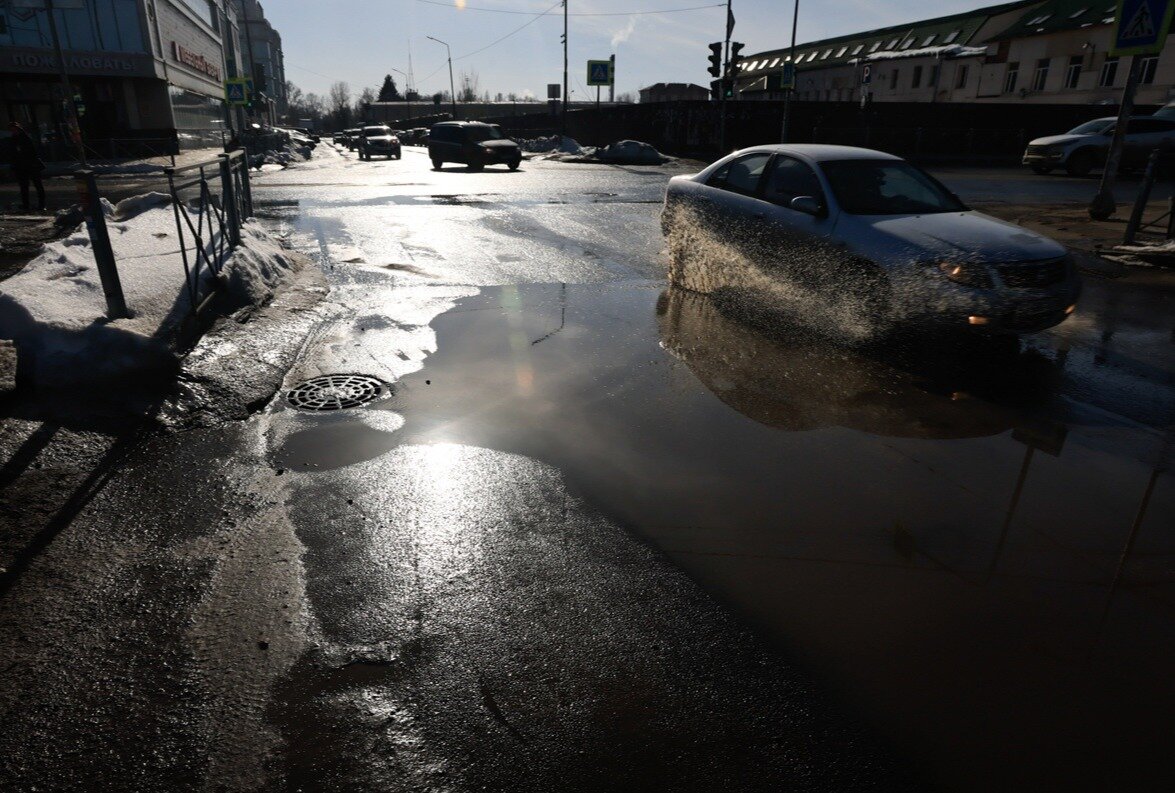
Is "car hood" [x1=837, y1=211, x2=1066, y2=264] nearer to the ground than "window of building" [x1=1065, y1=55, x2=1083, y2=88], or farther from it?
nearer to the ground

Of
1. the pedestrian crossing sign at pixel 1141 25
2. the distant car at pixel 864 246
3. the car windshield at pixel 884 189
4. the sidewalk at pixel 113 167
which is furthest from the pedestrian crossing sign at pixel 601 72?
the car windshield at pixel 884 189

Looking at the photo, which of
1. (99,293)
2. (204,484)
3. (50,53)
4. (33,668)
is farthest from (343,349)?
(50,53)

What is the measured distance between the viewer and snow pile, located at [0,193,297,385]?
4.82m

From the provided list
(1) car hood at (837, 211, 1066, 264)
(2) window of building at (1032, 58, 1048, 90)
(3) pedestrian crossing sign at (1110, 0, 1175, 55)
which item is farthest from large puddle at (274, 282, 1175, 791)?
(2) window of building at (1032, 58, 1048, 90)

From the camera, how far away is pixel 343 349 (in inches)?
238

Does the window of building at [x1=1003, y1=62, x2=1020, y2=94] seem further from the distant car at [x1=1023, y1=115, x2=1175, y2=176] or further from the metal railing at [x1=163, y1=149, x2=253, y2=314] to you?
the metal railing at [x1=163, y1=149, x2=253, y2=314]

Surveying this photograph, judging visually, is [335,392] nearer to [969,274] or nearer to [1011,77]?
[969,274]

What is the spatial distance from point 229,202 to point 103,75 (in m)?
32.6

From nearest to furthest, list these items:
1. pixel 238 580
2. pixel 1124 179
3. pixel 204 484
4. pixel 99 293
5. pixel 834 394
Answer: pixel 238 580 → pixel 204 484 → pixel 834 394 → pixel 99 293 → pixel 1124 179

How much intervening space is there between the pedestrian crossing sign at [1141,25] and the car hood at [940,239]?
23.8 ft

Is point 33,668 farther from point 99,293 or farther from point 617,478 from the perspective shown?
point 99,293

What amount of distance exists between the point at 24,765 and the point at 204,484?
181 cm

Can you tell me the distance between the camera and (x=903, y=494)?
3.80 metres

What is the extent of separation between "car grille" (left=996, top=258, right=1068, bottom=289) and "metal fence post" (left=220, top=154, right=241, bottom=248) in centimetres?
753
